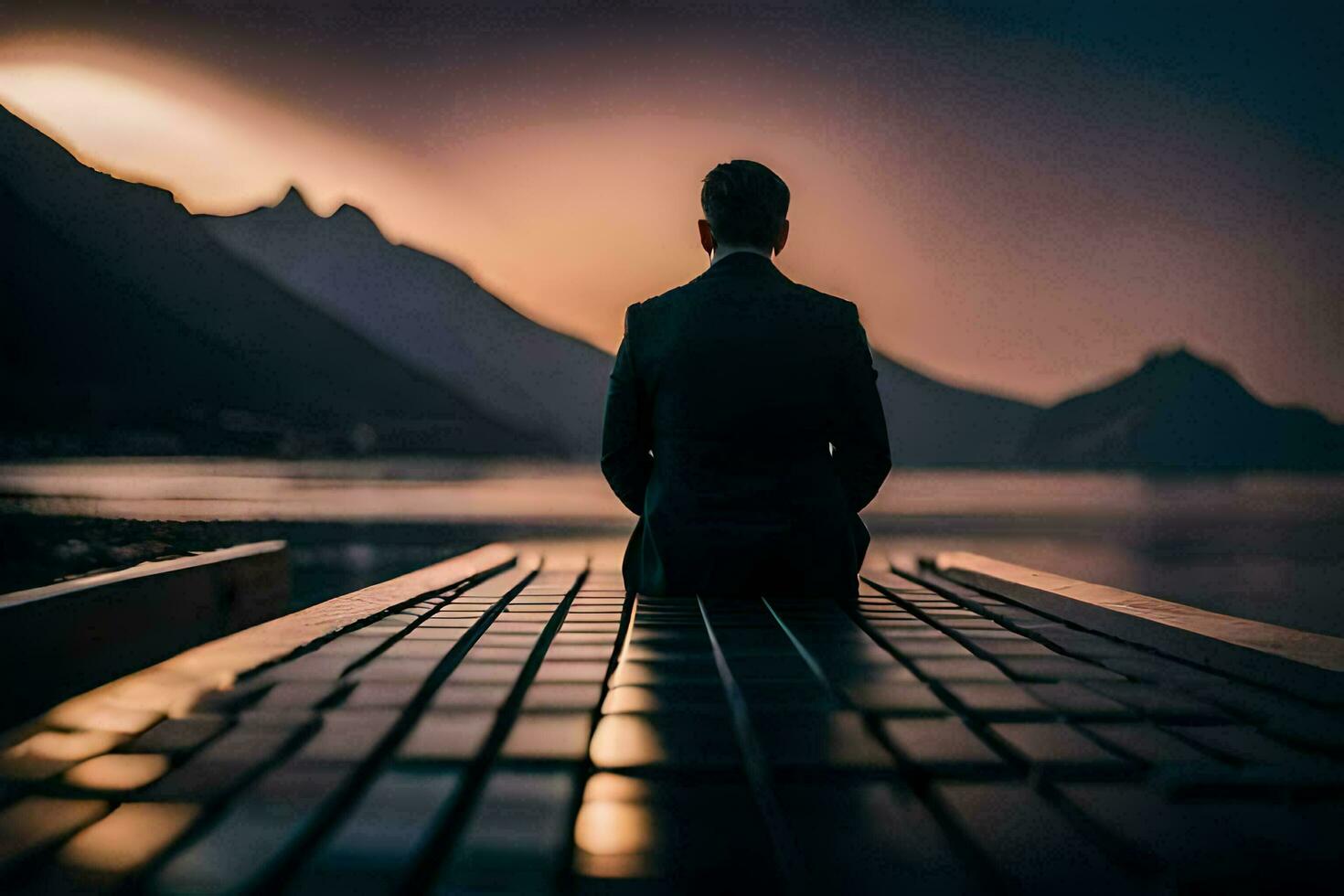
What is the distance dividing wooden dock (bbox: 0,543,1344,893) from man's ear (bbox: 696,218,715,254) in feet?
3.54

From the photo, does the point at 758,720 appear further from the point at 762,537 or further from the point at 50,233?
the point at 50,233

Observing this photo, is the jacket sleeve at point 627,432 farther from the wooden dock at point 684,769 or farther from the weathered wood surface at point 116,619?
the weathered wood surface at point 116,619

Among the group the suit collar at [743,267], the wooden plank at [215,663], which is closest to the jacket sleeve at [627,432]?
the suit collar at [743,267]

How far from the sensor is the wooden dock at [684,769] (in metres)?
0.84

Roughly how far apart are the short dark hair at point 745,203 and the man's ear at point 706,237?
0.04m

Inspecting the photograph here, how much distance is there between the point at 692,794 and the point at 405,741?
1.37 ft

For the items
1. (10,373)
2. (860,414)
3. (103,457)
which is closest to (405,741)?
(860,414)

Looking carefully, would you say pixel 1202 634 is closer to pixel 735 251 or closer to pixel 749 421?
pixel 749 421

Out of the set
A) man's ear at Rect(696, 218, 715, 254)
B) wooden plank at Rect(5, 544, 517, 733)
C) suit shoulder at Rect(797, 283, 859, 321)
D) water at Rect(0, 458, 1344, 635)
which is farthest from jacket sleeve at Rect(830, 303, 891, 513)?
water at Rect(0, 458, 1344, 635)

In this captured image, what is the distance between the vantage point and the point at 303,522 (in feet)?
57.0

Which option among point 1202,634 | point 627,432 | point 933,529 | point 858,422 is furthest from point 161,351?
point 1202,634

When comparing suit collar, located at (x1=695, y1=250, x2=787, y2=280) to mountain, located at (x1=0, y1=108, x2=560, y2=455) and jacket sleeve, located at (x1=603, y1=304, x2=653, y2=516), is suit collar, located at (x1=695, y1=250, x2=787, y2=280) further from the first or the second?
mountain, located at (x1=0, y1=108, x2=560, y2=455)

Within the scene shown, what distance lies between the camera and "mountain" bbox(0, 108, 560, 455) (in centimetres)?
7731

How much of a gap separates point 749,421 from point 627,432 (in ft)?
1.21
